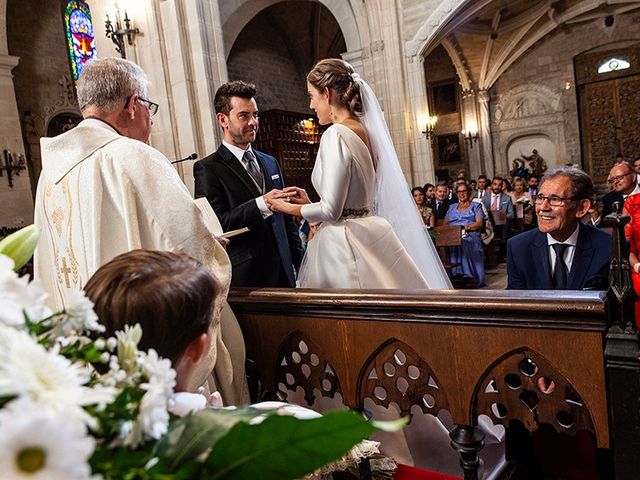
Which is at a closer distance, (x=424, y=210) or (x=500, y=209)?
(x=424, y=210)

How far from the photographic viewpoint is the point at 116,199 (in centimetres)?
177

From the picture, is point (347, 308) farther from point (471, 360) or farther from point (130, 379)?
point (130, 379)

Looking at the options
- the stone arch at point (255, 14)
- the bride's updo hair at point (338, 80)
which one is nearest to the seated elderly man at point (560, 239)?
the bride's updo hair at point (338, 80)

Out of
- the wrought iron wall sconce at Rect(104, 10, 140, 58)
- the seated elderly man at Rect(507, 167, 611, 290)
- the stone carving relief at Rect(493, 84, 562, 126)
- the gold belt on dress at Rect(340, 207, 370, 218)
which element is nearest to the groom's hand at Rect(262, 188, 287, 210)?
the gold belt on dress at Rect(340, 207, 370, 218)

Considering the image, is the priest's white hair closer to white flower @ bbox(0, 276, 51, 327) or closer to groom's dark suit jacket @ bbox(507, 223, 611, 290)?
white flower @ bbox(0, 276, 51, 327)

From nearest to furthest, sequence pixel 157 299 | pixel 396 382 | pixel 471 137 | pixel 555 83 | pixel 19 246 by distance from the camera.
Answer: pixel 19 246, pixel 157 299, pixel 396 382, pixel 555 83, pixel 471 137

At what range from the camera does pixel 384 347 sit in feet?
5.54

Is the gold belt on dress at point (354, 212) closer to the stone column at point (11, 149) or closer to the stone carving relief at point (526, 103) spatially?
the stone column at point (11, 149)

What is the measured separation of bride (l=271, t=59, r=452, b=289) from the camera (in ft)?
7.95

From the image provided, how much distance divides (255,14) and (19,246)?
10868 mm

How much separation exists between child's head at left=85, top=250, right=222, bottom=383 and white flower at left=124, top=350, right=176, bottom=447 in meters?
0.33

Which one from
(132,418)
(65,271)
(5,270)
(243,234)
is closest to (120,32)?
(243,234)

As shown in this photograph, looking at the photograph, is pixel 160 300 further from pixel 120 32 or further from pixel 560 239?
pixel 120 32

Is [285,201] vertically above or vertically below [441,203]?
above
